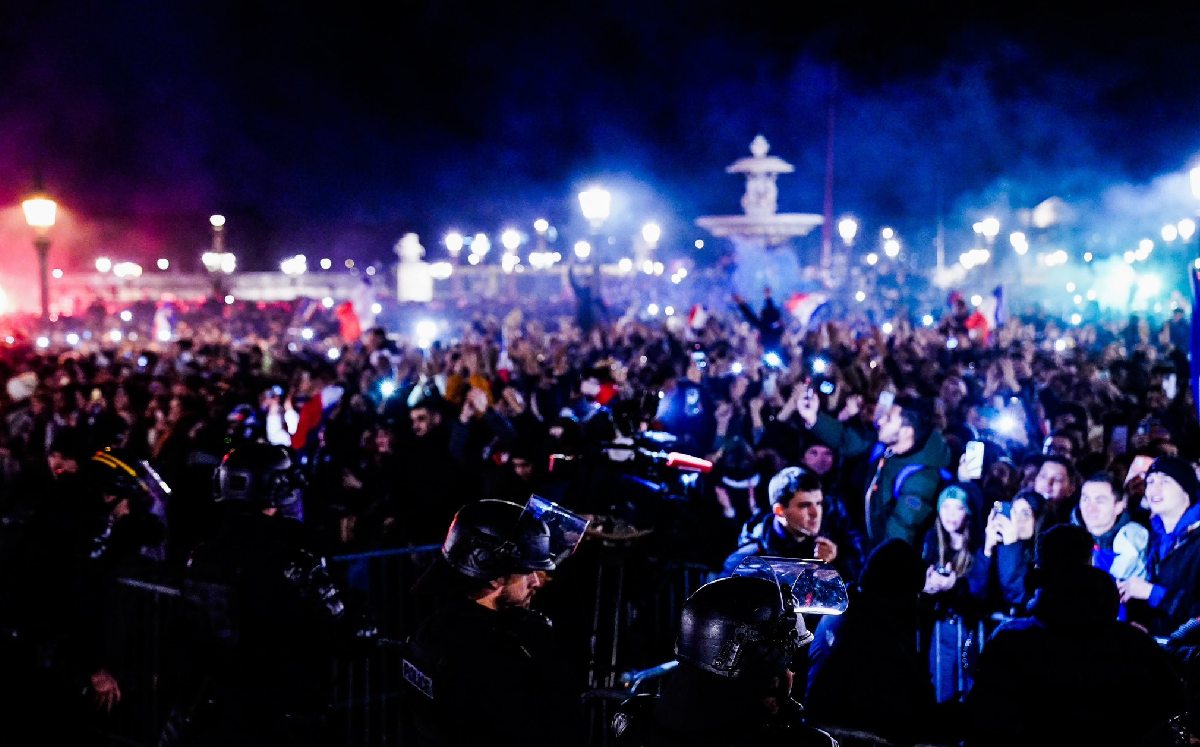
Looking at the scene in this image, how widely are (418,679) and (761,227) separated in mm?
40855

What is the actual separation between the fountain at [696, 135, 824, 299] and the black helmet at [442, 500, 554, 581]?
38763 mm

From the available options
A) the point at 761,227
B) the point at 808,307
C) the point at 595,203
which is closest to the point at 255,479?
the point at 595,203

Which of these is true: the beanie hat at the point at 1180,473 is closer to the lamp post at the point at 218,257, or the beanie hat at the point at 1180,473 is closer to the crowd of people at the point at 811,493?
the crowd of people at the point at 811,493

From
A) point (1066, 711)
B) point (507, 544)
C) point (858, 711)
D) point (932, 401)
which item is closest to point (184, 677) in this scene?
point (507, 544)

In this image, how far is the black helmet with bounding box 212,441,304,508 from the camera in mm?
4324

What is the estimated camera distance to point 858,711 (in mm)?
3918

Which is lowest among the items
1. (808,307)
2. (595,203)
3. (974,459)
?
(974,459)

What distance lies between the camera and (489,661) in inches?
126

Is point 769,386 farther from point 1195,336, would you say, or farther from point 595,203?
point 1195,336

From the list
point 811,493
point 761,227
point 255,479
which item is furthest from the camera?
point 761,227

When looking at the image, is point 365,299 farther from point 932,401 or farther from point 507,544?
point 507,544

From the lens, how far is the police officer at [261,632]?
13.5 feet

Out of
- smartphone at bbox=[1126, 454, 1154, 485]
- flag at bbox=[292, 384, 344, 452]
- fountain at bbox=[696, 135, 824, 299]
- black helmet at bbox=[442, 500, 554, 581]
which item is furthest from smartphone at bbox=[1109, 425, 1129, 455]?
fountain at bbox=[696, 135, 824, 299]

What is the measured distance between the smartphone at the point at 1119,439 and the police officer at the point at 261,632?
652 centimetres
